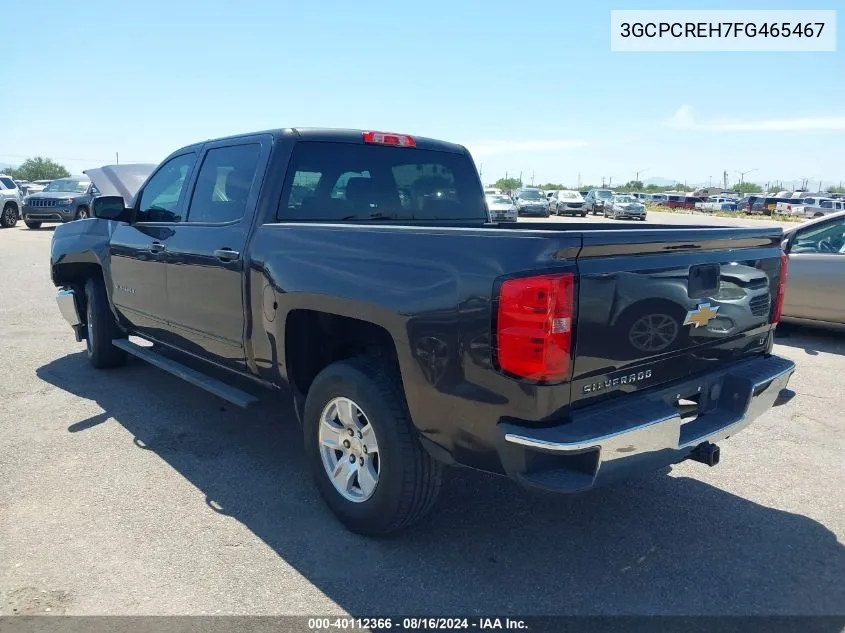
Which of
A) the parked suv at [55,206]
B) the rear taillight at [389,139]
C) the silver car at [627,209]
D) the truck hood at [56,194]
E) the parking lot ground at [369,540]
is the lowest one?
the parking lot ground at [369,540]

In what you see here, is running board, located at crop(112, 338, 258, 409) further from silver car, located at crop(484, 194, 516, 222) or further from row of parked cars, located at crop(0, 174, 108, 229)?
silver car, located at crop(484, 194, 516, 222)

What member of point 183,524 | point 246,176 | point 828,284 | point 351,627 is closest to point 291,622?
point 351,627

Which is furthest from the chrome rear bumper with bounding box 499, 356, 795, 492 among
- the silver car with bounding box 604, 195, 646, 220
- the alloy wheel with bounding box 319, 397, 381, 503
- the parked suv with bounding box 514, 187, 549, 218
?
the silver car with bounding box 604, 195, 646, 220

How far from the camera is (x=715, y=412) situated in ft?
10.3

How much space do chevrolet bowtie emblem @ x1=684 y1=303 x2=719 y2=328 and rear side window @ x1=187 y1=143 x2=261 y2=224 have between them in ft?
8.25

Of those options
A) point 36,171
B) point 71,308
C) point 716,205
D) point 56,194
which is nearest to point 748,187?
point 716,205

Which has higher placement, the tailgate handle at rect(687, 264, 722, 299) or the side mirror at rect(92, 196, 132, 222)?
the side mirror at rect(92, 196, 132, 222)

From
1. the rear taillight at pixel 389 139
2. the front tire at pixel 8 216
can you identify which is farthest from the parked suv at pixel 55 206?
the rear taillight at pixel 389 139

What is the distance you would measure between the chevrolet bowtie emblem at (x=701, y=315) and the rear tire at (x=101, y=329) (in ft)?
16.2

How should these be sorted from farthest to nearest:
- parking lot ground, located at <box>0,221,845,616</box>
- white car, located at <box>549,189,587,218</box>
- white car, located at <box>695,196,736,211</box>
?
1. white car, located at <box>695,196,736,211</box>
2. white car, located at <box>549,189,587,218</box>
3. parking lot ground, located at <box>0,221,845,616</box>

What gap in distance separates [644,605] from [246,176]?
3123mm

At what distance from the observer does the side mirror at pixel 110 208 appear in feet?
16.2

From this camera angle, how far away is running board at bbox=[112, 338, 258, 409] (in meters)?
3.95

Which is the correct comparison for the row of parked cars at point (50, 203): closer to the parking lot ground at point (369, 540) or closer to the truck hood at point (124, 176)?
the truck hood at point (124, 176)
